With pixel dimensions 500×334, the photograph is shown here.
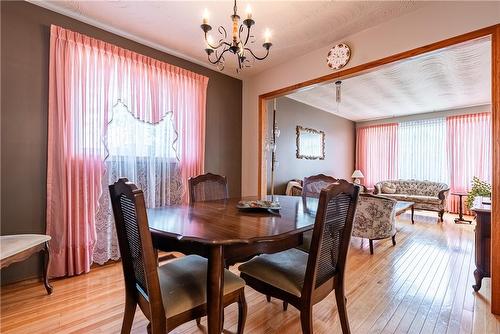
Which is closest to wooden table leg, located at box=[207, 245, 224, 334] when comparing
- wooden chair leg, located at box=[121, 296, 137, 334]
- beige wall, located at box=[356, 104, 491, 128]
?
wooden chair leg, located at box=[121, 296, 137, 334]

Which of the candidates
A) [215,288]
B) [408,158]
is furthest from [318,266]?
[408,158]

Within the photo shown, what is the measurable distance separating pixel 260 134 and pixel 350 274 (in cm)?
217

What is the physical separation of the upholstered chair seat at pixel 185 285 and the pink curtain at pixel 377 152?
6.70m

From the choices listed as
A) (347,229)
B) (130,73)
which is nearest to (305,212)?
(347,229)

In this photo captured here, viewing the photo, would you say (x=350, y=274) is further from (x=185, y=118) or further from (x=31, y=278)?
(x=31, y=278)

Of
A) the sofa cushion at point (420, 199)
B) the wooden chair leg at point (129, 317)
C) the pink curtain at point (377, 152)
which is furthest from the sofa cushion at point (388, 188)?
the wooden chair leg at point (129, 317)

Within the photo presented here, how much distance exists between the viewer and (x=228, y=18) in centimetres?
232

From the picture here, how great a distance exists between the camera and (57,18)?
2225 mm

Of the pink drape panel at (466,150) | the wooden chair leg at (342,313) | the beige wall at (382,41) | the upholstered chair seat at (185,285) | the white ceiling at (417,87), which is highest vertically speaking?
the white ceiling at (417,87)

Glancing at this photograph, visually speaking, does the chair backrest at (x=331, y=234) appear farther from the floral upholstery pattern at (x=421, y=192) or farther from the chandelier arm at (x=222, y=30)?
the floral upholstery pattern at (x=421, y=192)

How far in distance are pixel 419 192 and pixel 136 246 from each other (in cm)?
656

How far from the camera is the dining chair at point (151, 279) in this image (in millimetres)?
978

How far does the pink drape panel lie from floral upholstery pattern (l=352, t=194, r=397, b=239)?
3890mm

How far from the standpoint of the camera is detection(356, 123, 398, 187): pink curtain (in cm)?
662
